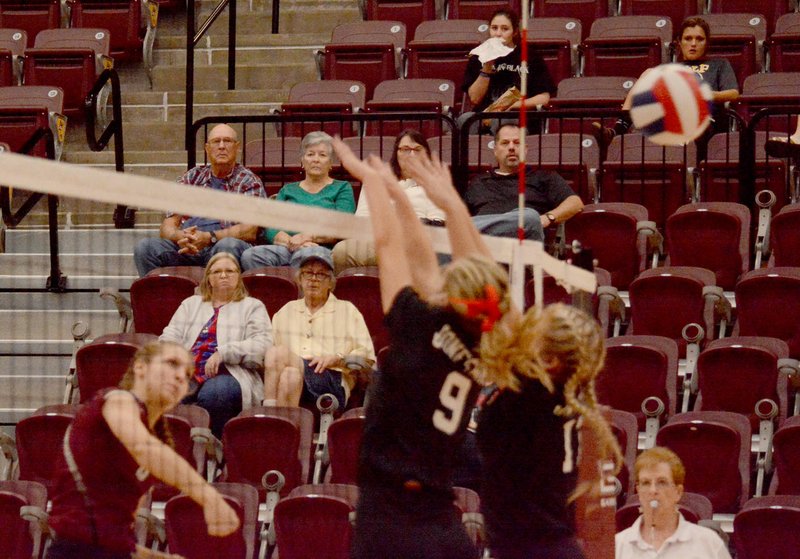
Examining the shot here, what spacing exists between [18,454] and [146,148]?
15.0 feet

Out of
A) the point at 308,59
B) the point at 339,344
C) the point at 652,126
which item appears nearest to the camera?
the point at 652,126

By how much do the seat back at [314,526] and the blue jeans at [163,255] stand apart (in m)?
2.33

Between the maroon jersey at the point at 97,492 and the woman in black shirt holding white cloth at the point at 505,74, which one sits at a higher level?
the woman in black shirt holding white cloth at the point at 505,74

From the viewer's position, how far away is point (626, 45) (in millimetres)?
11430

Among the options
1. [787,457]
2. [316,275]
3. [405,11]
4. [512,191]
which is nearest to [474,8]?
[405,11]

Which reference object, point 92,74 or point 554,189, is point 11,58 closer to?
point 92,74

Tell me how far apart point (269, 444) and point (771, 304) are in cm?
285

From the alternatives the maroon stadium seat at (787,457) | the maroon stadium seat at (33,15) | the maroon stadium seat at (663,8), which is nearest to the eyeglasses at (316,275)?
the maroon stadium seat at (787,457)

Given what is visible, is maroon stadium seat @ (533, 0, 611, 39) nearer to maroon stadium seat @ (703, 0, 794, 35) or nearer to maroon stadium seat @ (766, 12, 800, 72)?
maroon stadium seat @ (703, 0, 794, 35)

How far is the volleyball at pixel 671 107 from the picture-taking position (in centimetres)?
640

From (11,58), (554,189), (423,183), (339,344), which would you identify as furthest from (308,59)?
(423,183)

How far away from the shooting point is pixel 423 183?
493cm

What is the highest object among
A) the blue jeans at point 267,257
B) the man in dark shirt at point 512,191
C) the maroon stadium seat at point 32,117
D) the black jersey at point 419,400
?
the maroon stadium seat at point 32,117

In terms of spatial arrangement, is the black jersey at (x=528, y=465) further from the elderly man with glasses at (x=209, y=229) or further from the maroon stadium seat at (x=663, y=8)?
the maroon stadium seat at (x=663, y=8)
